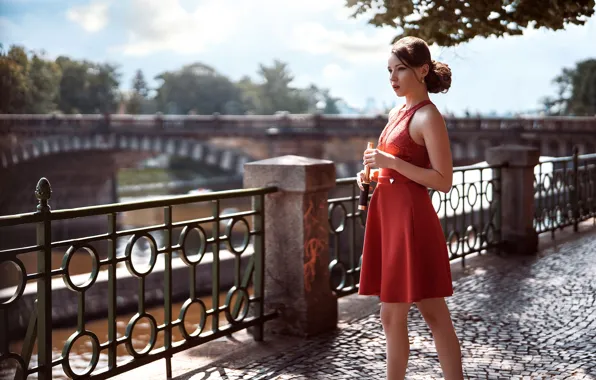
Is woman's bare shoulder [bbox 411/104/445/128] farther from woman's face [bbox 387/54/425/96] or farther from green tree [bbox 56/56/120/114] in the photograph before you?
green tree [bbox 56/56/120/114]

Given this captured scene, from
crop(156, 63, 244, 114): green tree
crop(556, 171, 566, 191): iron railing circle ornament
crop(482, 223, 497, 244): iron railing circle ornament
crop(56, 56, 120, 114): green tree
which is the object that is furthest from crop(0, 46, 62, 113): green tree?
crop(156, 63, 244, 114): green tree

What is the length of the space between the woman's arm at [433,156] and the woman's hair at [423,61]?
0.16 metres

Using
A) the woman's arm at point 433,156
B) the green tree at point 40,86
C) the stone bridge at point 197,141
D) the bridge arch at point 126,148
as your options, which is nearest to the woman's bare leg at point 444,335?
the woman's arm at point 433,156

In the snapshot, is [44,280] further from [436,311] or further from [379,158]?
[436,311]

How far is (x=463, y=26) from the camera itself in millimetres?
7426

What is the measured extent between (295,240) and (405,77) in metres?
2.22

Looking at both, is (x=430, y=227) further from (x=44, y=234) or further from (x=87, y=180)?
(x=87, y=180)

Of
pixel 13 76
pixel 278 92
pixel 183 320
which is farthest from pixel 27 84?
pixel 278 92

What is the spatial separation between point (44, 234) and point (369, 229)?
1.49 meters

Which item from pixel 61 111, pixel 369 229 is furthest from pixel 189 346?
pixel 61 111

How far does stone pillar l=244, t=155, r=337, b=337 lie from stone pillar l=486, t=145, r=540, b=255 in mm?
4039

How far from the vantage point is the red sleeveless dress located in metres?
3.31

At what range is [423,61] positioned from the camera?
3305 mm

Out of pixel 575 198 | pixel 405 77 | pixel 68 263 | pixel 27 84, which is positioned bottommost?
pixel 575 198
